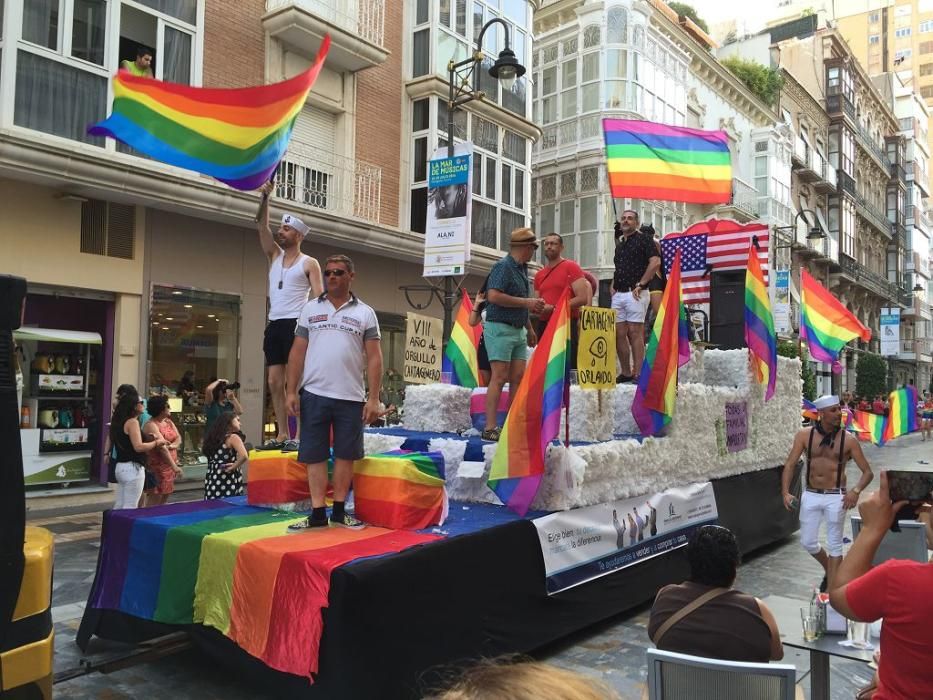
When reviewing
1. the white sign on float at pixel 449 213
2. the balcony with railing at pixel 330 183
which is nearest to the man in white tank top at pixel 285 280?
the white sign on float at pixel 449 213

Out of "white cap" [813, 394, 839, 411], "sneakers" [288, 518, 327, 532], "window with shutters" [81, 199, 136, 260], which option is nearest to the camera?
"sneakers" [288, 518, 327, 532]

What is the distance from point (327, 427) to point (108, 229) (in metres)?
8.78

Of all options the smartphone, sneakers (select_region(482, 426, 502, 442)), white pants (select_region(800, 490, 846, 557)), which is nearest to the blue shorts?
sneakers (select_region(482, 426, 502, 442))

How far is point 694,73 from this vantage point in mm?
29516

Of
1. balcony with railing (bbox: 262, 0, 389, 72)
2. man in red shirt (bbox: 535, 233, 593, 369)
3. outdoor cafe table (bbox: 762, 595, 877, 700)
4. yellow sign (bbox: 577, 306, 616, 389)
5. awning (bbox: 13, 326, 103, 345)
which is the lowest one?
outdoor cafe table (bbox: 762, 595, 877, 700)

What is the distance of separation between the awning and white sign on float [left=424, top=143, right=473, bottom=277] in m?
5.36

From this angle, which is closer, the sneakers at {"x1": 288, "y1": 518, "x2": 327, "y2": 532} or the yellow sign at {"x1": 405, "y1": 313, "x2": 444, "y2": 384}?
the sneakers at {"x1": 288, "y1": 518, "x2": 327, "y2": 532}

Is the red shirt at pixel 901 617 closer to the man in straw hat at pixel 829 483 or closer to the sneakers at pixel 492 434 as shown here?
the sneakers at pixel 492 434

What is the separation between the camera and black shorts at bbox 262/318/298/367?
5.74 meters

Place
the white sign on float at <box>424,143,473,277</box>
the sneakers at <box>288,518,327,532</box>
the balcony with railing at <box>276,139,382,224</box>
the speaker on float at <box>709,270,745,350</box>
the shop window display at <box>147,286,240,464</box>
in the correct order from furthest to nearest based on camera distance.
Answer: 1. the balcony with railing at <box>276,139,382,224</box>
2. the shop window display at <box>147,286,240,464</box>
3. the white sign on float at <box>424,143,473,277</box>
4. the speaker on float at <box>709,270,745,350</box>
5. the sneakers at <box>288,518,327,532</box>

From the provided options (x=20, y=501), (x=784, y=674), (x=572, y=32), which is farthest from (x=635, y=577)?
(x=572, y=32)

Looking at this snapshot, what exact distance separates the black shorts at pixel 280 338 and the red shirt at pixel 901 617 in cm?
427

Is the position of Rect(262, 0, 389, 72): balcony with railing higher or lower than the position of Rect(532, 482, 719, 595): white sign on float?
higher

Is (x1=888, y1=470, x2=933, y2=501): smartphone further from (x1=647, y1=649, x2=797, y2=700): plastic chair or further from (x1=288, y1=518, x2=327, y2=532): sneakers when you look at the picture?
(x1=288, y1=518, x2=327, y2=532): sneakers
